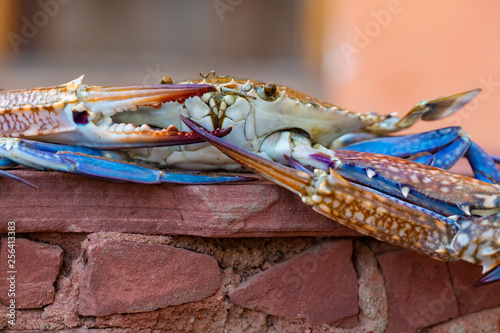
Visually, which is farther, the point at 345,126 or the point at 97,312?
the point at 345,126

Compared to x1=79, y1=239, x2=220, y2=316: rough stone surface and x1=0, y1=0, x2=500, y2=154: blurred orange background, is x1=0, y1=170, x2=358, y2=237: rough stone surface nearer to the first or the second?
x1=79, y1=239, x2=220, y2=316: rough stone surface

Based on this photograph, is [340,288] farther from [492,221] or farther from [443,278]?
[492,221]

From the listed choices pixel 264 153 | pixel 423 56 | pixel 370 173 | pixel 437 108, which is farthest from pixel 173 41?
pixel 370 173

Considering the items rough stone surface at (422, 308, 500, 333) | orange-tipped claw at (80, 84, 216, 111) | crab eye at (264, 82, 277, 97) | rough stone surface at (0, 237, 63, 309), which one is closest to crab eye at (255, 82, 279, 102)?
crab eye at (264, 82, 277, 97)

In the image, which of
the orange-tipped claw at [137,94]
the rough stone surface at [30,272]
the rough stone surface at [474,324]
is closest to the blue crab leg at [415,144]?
the rough stone surface at [474,324]

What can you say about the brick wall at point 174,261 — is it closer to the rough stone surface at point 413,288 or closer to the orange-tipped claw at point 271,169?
the rough stone surface at point 413,288

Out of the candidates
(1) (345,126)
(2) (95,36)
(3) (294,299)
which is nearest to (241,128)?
(1) (345,126)
